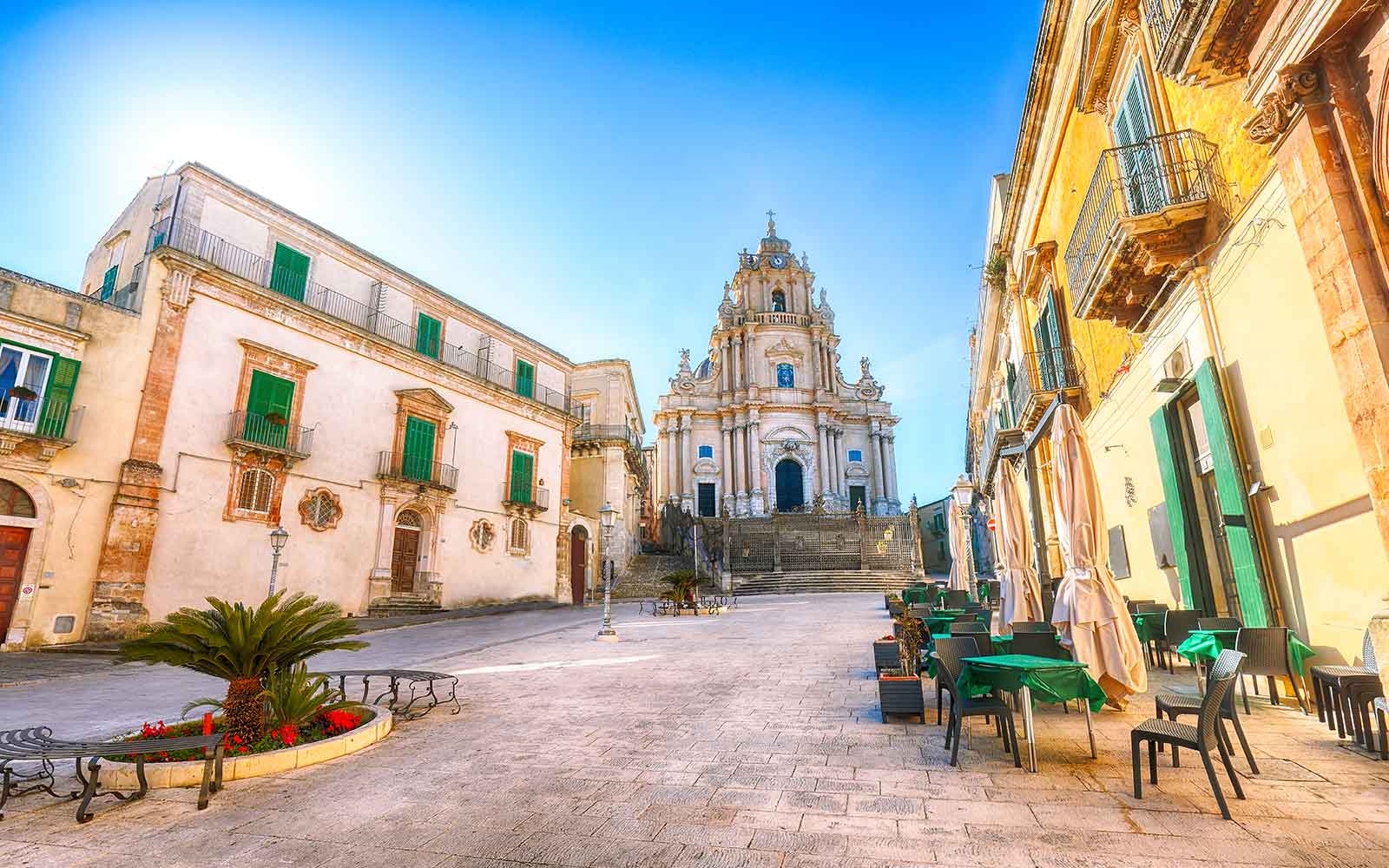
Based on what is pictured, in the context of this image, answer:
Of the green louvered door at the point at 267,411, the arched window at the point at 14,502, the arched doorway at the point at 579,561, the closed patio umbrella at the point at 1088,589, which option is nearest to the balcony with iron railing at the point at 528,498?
the arched doorway at the point at 579,561

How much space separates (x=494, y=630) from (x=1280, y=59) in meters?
15.8

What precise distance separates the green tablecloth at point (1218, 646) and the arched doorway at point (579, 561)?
22128 millimetres

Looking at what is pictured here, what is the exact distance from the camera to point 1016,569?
29.3ft

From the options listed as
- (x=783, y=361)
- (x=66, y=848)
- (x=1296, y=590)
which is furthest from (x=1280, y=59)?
(x=783, y=361)

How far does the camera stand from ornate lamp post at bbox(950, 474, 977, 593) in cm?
1570

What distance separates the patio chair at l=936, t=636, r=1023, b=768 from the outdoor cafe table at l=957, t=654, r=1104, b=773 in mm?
93

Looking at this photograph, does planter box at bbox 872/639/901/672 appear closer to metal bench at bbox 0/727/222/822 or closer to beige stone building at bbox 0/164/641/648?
metal bench at bbox 0/727/222/822

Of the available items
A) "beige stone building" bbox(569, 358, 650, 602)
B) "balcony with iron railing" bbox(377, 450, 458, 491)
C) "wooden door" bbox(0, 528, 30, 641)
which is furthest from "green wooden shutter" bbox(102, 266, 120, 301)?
"beige stone building" bbox(569, 358, 650, 602)

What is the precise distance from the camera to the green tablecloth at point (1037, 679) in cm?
448

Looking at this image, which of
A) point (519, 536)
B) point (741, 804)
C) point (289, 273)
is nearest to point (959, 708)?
point (741, 804)

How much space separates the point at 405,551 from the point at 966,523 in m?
15.9

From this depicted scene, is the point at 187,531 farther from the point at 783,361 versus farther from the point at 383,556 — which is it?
the point at 783,361

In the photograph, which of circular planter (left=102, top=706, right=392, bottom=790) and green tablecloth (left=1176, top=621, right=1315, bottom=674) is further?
green tablecloth (left=1176, top=621, right=1315, bottom=674)

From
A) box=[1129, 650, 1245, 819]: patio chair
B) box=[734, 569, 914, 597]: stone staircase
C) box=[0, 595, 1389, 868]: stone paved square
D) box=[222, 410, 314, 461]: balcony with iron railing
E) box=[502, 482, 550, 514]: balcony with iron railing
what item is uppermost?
box=[222, 410, 314, 461]: balcony with iron railing
